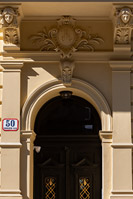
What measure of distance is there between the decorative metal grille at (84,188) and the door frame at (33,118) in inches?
33.7

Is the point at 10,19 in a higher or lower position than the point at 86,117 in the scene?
higher

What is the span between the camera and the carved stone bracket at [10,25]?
11609mm

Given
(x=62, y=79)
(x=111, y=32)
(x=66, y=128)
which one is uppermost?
(x=111, y=32)

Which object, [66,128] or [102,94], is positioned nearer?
[102,94]

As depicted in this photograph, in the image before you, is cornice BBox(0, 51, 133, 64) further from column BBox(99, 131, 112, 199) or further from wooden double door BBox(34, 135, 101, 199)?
wooden double door BBox(34, 135, 101, 199)

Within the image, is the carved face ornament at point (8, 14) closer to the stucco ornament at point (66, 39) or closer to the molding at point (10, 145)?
the stucco ornament at point (66, 39)

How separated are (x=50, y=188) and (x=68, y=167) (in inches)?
22.0

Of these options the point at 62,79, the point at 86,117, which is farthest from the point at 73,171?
the point at 62,79

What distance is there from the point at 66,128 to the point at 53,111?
0.44 metres

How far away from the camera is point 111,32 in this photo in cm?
1229

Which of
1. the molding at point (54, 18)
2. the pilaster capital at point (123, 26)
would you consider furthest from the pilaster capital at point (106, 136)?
the molding at point (54, 18)

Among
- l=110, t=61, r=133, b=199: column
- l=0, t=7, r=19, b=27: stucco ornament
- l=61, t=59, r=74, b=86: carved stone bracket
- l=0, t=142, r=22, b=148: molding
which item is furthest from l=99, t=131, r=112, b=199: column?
l=0, t=7, r=19, b=27: stucco ornament

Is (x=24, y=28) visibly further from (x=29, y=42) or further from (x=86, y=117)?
(x=86, y=117)

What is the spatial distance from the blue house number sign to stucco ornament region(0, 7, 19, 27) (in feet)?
5.89
